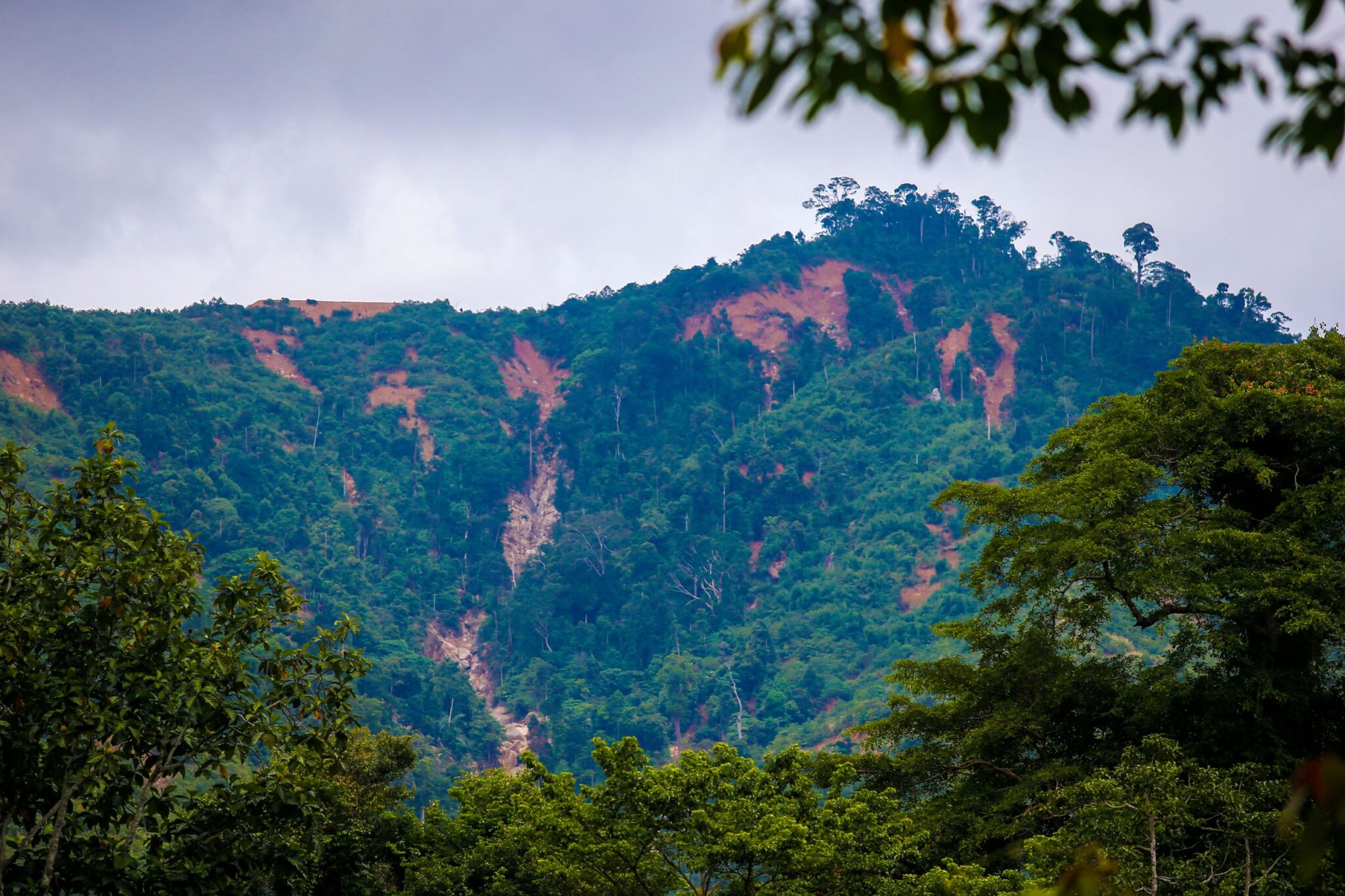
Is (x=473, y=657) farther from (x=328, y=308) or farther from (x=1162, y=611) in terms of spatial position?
(x=1162, y=611)

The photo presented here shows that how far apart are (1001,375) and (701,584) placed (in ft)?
85.3

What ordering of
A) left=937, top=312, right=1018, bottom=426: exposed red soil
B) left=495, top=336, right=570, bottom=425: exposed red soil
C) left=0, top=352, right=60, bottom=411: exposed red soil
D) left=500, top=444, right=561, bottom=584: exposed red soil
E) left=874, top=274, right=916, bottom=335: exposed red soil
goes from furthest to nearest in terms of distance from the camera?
left=495, top=336, right=570, bottom=425: exposed red soil → left=874, top=274, right=916, bottom=335: exposed red soil → left=937, top=312, right=1018, bottom=426: exposed red soil → left=500, top=444, right=561, bottom=584: exposed red soil → left=0, top=352, right=60, bottom=411: exposed red soil

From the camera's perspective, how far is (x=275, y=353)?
87.7 m

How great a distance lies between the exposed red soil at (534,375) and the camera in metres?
89.5

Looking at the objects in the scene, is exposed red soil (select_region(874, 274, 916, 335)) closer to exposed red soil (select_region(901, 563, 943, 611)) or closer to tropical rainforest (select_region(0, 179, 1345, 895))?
tropical rainforest (select_region(0, 179, 1345, 895))

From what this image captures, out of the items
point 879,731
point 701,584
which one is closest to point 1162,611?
point 879,731

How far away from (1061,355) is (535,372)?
38.9 meters

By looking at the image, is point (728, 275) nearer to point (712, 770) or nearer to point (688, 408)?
point (688, 408)

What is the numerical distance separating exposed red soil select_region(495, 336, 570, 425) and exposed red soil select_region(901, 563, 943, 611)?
30.3m

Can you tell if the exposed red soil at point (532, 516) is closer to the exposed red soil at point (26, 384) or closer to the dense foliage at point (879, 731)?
the exposed red soil at point (26, 384)

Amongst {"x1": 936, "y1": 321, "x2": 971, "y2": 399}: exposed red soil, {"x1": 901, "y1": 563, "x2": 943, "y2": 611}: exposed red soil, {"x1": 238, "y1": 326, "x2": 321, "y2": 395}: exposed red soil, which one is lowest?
{"x1": 901, "y1": 563, "x2": 943, "y2": 611}: exposed red soil

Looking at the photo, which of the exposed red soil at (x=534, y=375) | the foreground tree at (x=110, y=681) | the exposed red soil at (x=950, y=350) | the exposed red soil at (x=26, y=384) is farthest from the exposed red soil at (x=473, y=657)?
the foreground tree at (x=110, y=681)

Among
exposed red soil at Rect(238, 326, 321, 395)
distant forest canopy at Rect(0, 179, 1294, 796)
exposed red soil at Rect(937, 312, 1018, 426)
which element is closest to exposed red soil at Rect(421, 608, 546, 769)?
distant forest canopy at Rect(0, 179, 1294, 796)

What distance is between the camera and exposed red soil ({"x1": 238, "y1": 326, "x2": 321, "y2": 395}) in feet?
281
